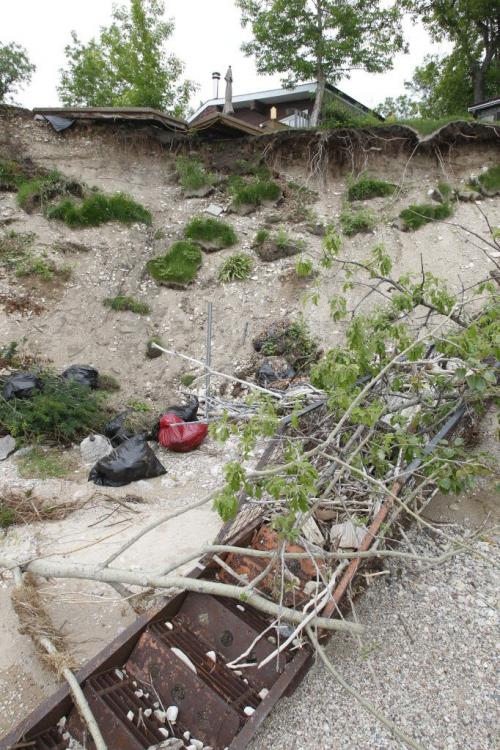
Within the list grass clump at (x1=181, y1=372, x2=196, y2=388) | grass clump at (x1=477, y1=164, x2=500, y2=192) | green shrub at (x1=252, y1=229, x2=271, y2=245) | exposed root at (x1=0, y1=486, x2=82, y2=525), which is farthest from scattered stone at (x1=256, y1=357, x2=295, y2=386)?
grass clump at (x1=477, y1=164, x2=500, y2=192)

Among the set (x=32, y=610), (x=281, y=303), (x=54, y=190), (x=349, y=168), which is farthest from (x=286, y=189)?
(x=32, y=610)

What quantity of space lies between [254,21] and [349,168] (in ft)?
16.7

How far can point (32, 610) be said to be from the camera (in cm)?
233

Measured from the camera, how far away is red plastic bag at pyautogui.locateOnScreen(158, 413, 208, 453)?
4.55 metres

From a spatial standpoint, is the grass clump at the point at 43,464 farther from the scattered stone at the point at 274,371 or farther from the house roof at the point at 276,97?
the house roof at the point at 276,97

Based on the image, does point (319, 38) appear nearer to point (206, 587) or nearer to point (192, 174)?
point (192, 174)

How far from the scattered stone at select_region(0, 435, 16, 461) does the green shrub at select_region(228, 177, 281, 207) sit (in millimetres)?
6569

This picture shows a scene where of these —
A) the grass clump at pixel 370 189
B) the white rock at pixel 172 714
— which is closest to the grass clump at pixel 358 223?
the grass clump at pixel 370 189

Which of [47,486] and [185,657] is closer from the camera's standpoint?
[185,657]

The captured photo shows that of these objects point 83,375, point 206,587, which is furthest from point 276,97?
point 206,587

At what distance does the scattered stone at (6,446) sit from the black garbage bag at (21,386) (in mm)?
564

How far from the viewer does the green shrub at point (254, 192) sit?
8.95 metres

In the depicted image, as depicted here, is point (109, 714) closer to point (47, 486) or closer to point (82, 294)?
point (47, 486)

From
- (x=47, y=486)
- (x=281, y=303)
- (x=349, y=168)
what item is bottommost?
(x=47, y=486)
